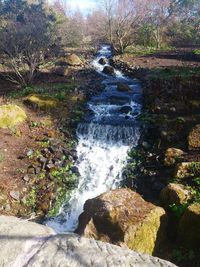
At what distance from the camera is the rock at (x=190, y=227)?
20.7 feet

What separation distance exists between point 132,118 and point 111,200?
19.0ft

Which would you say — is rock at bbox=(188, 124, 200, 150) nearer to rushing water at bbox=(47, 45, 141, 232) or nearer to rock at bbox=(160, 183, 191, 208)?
rushing water at bbox=(47, 45, 141, 232)

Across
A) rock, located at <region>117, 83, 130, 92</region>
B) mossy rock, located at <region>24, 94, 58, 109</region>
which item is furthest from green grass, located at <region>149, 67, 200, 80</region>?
mossy rock, located at <region>24, 94, 58, 109</region>

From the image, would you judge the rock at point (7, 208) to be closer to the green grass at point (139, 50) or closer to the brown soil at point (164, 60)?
the brown soil at point (164, 60)

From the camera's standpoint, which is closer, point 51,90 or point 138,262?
point 138,262

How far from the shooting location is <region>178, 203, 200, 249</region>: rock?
6.30 metres

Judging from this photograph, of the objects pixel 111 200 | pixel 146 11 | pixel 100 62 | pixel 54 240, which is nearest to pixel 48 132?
pixel 111 200

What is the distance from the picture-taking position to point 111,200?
672 centimetres

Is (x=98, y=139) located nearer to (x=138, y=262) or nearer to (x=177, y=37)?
(x=138, y=262)

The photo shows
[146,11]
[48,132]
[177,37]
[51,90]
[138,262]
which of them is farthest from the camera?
[177,37]

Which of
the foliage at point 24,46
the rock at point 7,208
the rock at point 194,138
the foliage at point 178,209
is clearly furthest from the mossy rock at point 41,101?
the foliage at point 178,209

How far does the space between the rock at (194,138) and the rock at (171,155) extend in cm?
43

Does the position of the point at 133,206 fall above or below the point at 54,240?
below

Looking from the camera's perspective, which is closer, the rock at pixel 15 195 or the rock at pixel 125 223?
the rock at pixel 125 223
